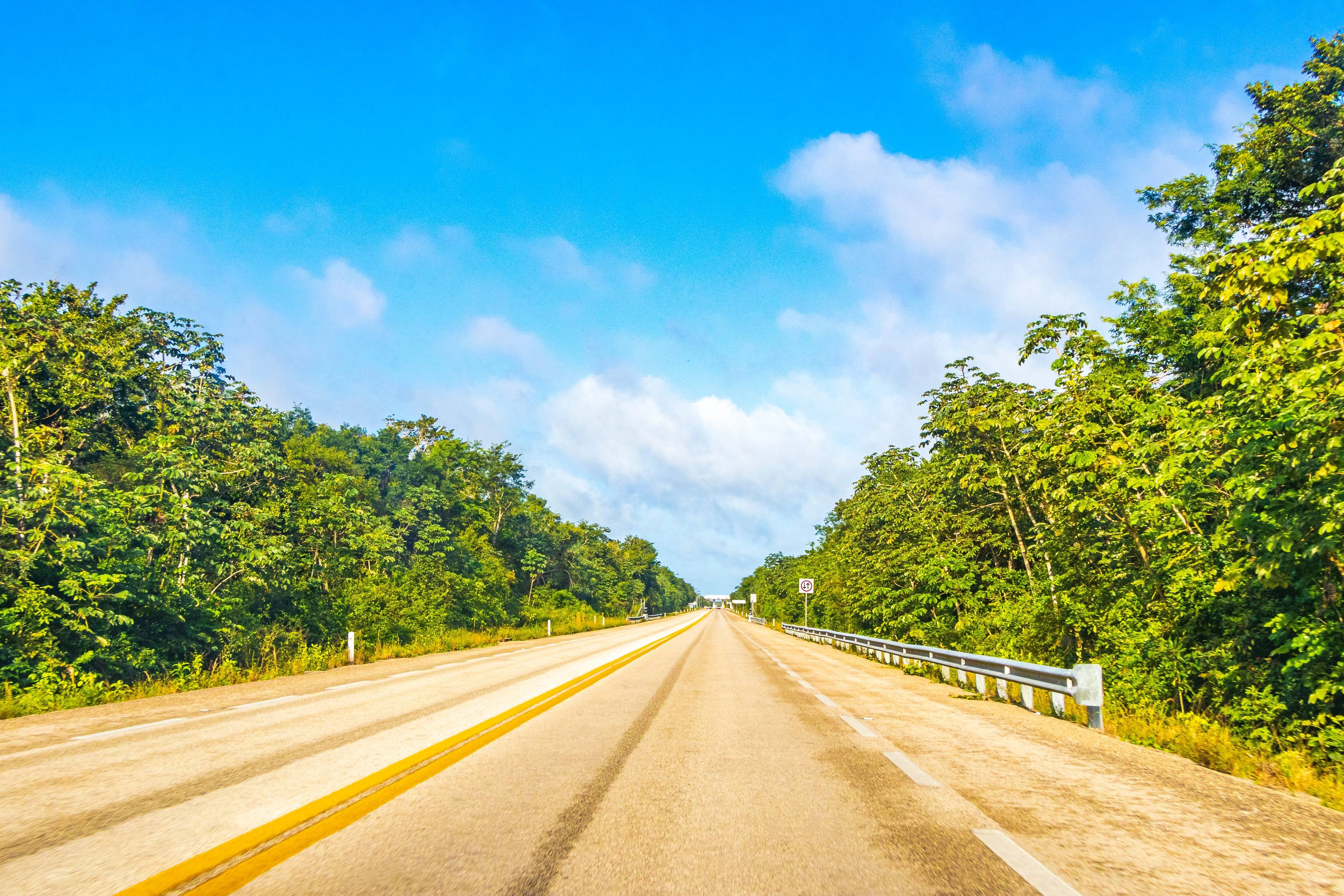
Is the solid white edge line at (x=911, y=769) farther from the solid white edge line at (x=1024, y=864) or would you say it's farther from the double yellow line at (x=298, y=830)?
the double yellow line at (x=298, y=830)

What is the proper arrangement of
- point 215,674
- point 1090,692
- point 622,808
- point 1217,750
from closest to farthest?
point 622,808 < point 1217,750 < point 1090,692 < point 215,674

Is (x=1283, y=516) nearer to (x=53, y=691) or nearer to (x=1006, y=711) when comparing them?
(x=1006, y=711)

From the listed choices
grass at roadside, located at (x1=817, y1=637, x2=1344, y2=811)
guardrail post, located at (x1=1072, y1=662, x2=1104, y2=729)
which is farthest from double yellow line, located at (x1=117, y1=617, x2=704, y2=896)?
guardrail post, located at (x1=1072, y1=662, x2=1104, y2=729)

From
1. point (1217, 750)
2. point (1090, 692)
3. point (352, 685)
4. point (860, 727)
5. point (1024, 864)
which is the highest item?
point (1024, 864)

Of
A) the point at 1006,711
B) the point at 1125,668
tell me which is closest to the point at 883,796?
the point at 1006,711

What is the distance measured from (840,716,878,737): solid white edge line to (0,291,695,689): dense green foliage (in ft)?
39.3

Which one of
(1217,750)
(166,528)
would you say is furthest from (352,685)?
(1217,750)

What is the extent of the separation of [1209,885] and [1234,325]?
7.03 meters

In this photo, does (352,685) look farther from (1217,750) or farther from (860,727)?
(1217,750)

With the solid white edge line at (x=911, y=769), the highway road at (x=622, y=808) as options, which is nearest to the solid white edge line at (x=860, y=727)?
the highway road at (x=622, y=808)

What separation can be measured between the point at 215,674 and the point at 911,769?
14.2m

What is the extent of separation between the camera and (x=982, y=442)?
74.0ft

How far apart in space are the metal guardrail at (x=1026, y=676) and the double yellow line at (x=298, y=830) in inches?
282

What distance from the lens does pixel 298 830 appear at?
162 inches
